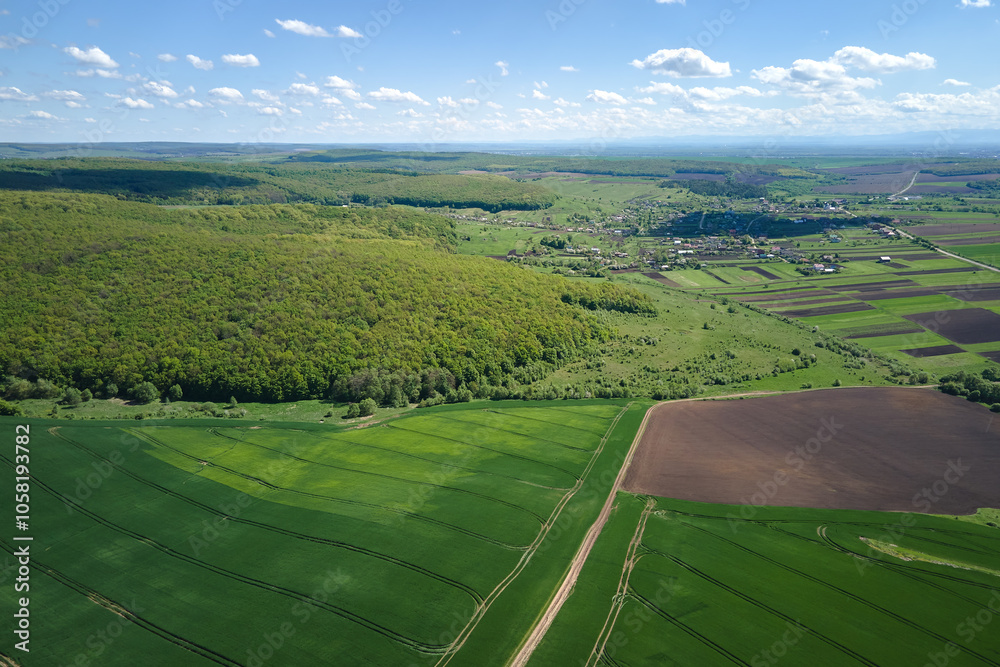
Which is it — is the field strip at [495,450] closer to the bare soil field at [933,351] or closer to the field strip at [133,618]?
the field strip at [133,618]

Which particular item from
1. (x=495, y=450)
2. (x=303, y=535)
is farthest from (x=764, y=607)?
(x=303, y=535)

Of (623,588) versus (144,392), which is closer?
(623,588)

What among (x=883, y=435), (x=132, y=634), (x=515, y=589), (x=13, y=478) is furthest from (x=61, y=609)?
(x=883, y=435)

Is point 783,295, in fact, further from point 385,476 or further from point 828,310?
point 385,476

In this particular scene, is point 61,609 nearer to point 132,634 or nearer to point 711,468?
point 132,634

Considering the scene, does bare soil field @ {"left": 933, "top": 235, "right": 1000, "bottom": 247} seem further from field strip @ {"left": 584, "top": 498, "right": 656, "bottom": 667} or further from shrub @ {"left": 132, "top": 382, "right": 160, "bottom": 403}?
shrub @ {"left": 132, "top": 382, "right": 160, "bottom": 403}
